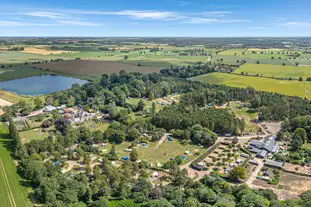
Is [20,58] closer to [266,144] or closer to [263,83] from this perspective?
[263,83]

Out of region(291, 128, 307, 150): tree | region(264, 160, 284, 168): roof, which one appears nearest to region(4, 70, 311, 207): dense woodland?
region(291, 128, 307, 150): tree

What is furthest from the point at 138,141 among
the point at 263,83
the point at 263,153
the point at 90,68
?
the point at 90,68

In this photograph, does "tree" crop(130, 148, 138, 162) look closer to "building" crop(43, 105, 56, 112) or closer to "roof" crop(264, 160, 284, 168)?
"roof" crop(264, 160, 284, 168)

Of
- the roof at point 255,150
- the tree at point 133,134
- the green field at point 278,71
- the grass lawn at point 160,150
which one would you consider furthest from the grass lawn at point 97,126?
the green field at point 278,71

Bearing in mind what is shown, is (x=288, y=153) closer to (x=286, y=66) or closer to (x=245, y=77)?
(x=245, y=77)

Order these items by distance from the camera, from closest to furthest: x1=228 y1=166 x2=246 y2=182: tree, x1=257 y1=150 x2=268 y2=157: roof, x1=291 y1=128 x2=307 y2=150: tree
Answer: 1. x1=228 y1=166 x2=246 y2=182: tree
2. x1=257 y1=150 x2=268 y2=157: roof
3. x1=291 y1=128 x2=307 y2=150: tree

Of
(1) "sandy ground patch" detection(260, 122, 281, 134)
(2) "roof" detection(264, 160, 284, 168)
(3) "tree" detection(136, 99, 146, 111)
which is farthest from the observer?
(3) "tree" detection(136, 99, 146, 111)
